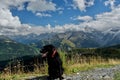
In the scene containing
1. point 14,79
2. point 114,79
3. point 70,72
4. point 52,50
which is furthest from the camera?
point 70,72

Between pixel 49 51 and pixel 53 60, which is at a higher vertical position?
pixel 49 51

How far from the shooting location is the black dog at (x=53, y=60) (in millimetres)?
14555

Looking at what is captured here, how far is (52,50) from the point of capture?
14594 mm

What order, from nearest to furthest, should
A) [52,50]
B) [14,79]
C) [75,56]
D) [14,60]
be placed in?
[52,50] → [14,79] → [14,60] → [75,56]

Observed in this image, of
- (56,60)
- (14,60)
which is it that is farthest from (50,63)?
(14,60)

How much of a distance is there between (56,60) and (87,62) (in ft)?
35.7

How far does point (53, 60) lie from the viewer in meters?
14.6

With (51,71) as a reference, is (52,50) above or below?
above

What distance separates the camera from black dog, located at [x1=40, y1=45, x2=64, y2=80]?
14.6 metres

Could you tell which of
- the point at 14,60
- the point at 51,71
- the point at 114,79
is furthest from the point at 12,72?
the point at 114,79

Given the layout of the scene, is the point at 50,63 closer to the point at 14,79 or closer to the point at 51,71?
the point at 51,71

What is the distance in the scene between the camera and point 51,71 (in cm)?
1504

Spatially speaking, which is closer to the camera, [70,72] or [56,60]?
[56,60]

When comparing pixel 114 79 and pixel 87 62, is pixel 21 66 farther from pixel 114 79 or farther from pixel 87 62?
pixel 114 79
